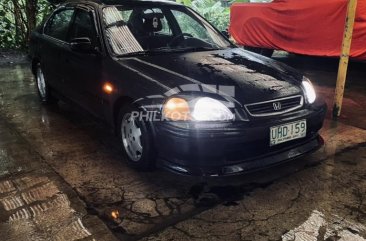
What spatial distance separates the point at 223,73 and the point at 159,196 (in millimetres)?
1125

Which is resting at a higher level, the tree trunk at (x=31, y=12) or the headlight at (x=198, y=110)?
the tree trunk at (x=31, y=12)

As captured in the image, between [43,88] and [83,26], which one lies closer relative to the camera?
[83,26]

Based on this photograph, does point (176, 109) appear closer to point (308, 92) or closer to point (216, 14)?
point (308, 92)

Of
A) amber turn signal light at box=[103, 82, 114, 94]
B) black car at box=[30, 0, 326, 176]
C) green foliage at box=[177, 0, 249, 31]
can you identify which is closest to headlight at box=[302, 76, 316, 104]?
black car at box=[30, 0, 326, 176]

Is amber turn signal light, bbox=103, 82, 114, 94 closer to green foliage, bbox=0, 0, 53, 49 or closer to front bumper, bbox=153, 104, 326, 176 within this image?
front bumper, bbox=153, 104, 326, 176

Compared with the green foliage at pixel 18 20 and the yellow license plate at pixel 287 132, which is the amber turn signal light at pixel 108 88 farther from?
the green foliage at pixel 18 20

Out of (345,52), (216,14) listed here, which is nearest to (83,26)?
(345,52)

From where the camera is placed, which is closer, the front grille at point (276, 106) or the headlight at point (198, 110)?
the headlight at point (198, 110)

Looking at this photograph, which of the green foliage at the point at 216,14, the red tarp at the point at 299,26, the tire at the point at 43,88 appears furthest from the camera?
the green foliage at the point at 216,14

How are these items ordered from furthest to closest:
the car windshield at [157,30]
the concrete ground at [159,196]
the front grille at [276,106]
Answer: the car windshield at [157,30] < the front grille at [276,106] < the concrete ground at [159,196]

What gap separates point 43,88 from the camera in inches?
199

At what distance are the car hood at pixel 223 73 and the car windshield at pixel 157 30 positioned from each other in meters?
0.19

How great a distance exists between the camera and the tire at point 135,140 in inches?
113

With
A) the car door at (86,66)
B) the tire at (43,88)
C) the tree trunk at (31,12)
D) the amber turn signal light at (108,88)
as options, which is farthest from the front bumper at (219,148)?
the tree trunk at (31,12)
